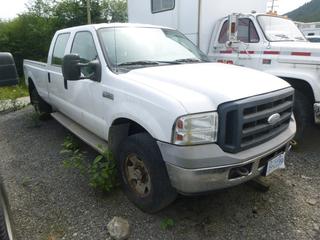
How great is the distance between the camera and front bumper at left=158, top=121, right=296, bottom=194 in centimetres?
236

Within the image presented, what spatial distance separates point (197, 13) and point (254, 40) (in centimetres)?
127

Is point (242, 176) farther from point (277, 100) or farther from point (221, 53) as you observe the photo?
point (221, 53)

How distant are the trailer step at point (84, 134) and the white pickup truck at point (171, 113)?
29 mm

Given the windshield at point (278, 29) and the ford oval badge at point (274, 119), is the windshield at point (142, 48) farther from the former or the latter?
the windshield at point (278, 29)

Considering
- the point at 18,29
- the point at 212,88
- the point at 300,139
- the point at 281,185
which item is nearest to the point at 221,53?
the point at 300,139

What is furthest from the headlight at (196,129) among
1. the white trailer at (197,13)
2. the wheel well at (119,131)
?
the white trailer at (197,13)

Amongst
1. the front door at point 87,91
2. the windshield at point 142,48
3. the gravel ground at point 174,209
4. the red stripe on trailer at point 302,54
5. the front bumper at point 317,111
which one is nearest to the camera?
the gravel ground at point 174,209

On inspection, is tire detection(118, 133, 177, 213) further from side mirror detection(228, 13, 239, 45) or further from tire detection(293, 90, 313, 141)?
side mirror detection(228, 13, 239, 45)

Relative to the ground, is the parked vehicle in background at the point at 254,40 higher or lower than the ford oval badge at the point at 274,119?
higher

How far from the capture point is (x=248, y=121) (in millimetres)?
2486

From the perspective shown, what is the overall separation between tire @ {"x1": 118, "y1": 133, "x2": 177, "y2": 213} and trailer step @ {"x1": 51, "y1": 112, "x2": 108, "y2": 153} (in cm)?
52

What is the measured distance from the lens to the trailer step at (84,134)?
363 centimetres

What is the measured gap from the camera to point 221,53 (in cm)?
587

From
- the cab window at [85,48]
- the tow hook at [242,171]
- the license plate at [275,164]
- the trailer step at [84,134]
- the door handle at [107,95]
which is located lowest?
the trailer step at [84,134]
